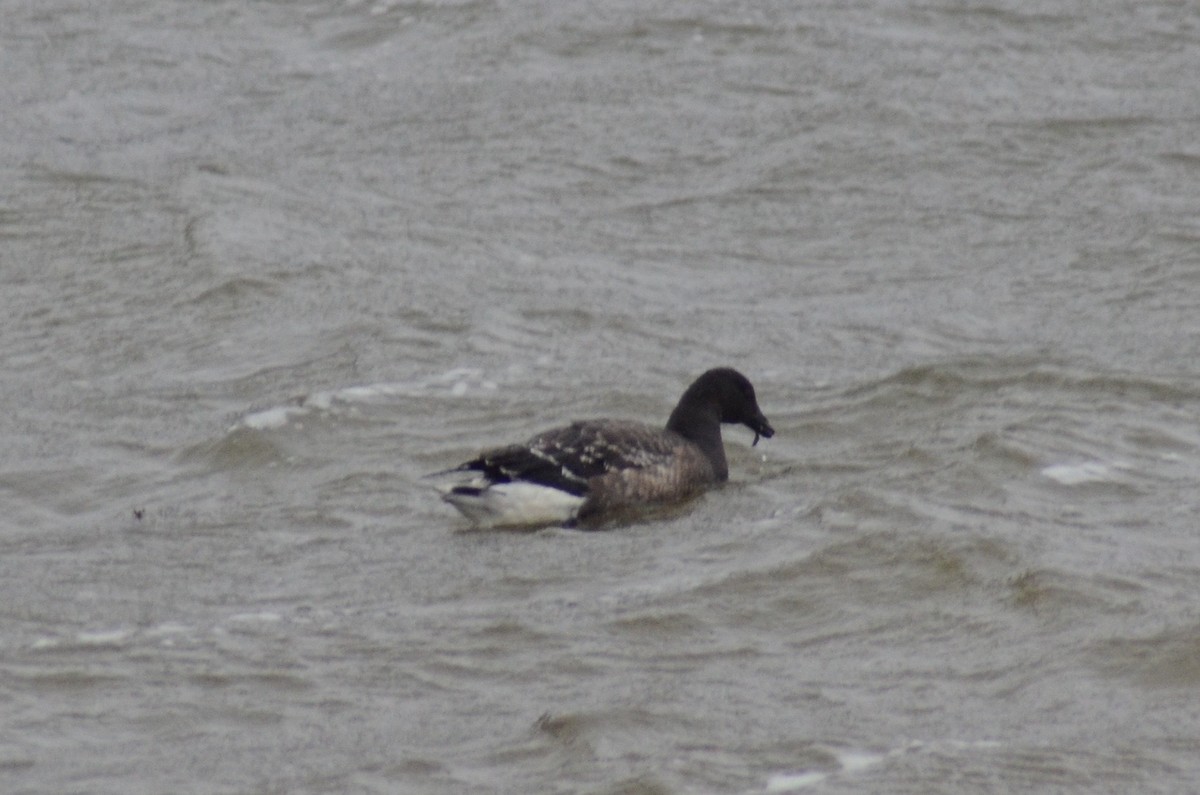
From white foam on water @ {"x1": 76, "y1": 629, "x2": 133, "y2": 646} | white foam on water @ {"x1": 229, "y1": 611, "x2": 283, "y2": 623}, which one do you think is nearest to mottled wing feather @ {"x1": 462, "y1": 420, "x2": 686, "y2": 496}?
white foam on water @ {"x1": 229, "y1": 611, "x2": 283, "y2": 623}

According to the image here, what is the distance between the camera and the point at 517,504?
980cm

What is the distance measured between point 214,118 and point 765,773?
1180 centimetres

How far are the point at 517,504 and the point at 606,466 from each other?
502 mm

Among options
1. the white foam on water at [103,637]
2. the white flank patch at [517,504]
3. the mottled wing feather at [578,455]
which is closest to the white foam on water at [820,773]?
the white foam on water at [103,637]

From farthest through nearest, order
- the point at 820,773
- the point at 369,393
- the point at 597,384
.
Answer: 1. the point at 597,384
2. the point at 369,393
3. the point at 820,773

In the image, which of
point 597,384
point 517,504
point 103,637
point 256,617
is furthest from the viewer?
point 597,384

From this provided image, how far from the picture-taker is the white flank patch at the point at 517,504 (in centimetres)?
969

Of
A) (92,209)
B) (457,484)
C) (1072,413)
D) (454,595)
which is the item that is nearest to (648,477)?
(457,484)

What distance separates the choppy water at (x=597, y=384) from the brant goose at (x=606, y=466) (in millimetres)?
170

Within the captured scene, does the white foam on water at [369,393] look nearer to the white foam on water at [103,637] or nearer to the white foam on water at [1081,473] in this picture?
the white foam on water at [103,637]

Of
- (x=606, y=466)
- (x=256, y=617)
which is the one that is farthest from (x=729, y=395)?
(x=256, y=617)

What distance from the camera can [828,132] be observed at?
16.8 meters

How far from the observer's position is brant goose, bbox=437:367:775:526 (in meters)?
9.79

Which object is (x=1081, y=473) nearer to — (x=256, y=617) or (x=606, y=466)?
(x=606, y=466)
